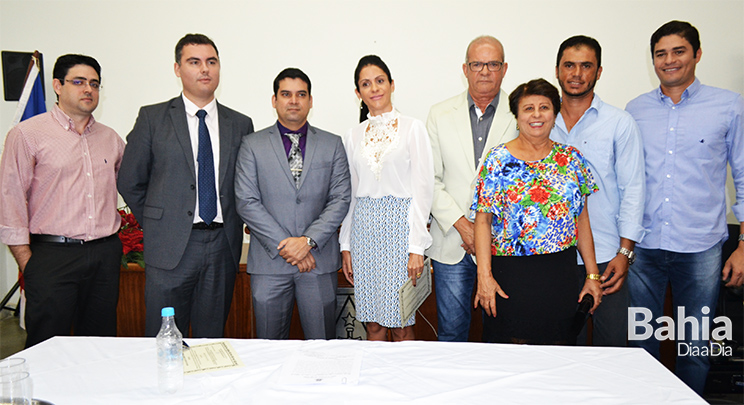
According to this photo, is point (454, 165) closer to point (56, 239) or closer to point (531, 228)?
point (531, 228)

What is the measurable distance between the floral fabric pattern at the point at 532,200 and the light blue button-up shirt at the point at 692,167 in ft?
2.03

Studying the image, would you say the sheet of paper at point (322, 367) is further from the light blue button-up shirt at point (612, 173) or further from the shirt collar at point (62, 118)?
the shirt collar at point (62, 118)

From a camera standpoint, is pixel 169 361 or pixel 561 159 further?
pixel 561 159

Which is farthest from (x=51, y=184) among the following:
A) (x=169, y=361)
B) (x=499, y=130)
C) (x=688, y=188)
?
(x=688, y=188)

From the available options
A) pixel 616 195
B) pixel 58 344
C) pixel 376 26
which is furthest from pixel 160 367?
pixel 376 26

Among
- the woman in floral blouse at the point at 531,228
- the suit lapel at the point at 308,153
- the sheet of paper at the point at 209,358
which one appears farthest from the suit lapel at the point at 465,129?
the sheet of paper at the point at 209,358

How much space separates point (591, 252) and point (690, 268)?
64 centimetres

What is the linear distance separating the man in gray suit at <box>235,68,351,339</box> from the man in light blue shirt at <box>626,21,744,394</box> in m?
1.59

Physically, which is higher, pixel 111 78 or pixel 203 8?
pixel 203 8

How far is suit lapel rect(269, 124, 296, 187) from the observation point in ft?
8.26

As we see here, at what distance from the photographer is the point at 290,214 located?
8.25ft

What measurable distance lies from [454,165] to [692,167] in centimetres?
116

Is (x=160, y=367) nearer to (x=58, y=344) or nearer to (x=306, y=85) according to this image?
(x=58, y=344)

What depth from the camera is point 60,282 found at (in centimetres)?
248
